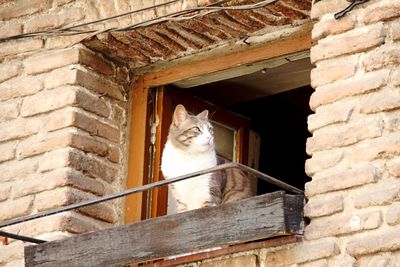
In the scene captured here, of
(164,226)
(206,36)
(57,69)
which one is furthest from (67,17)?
(164,226)

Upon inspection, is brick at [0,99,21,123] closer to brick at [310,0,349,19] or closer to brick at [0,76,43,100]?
brick at [0,76,43,100]

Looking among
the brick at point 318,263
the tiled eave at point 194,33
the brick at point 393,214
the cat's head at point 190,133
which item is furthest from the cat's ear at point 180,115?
the brick at point 393,214

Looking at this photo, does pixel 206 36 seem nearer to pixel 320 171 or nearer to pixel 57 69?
pixel 57 69

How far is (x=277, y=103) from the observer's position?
26.6ft

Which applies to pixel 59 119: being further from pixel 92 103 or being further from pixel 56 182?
pixel 56 182

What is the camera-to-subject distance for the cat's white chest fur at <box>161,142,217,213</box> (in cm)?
666

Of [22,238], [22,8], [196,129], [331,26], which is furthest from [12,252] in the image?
[331,26]

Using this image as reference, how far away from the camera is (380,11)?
591 cm

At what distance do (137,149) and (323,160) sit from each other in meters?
1.42

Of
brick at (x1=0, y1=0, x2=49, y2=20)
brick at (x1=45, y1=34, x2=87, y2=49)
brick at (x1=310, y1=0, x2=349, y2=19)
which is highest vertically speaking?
brick at (x1=0, y1=0, x2=49, y2=20)

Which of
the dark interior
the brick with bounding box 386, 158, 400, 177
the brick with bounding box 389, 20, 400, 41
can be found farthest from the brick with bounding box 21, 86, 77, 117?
the brick with bounding box 386, 158, 400, 177

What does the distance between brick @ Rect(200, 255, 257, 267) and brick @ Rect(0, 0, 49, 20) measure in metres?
1.78

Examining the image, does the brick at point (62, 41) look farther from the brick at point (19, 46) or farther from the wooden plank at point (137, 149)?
the wooden plank at point (137, 149)

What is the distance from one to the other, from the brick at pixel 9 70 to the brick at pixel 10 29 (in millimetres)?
155
